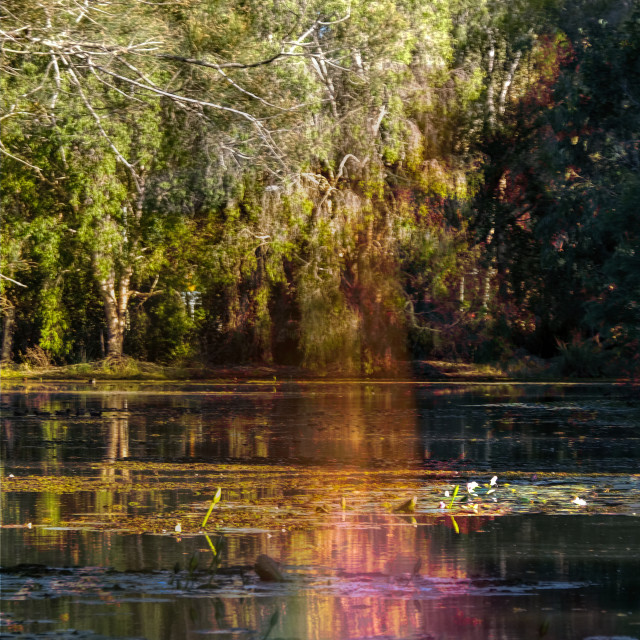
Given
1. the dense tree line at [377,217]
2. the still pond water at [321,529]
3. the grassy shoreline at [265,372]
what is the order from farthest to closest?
the grassy shoreline at [265,372], the dense tree line at [377,217], the still pond water at [321,529]

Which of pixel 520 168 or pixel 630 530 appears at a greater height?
pixel 520 168

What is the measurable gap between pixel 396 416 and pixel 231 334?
17.9m

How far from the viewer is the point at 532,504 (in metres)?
12.2

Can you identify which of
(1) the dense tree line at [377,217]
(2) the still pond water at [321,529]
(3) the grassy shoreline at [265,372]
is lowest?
(2) the still pond water at [321,529]

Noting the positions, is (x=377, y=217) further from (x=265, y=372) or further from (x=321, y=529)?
(x=321, y=529)

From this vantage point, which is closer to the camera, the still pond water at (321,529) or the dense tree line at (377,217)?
the still pond water at (321,529)

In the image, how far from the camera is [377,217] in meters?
41.2

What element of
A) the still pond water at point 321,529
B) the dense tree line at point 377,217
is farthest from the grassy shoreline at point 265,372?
the still pond water at point 321,529

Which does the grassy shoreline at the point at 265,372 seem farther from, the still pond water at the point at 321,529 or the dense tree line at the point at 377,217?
the still pond water at the point at 321,529

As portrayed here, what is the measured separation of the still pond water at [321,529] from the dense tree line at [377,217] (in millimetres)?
15733

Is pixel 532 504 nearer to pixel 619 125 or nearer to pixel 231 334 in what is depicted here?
pixel 619 125

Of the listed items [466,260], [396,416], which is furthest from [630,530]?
[466,260]

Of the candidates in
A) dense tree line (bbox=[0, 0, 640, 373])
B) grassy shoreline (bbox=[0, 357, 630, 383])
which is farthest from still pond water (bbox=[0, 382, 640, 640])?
grassy shoreline (bbox=[0, 357, 630, 383])

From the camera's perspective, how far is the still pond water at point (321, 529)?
7.29m
